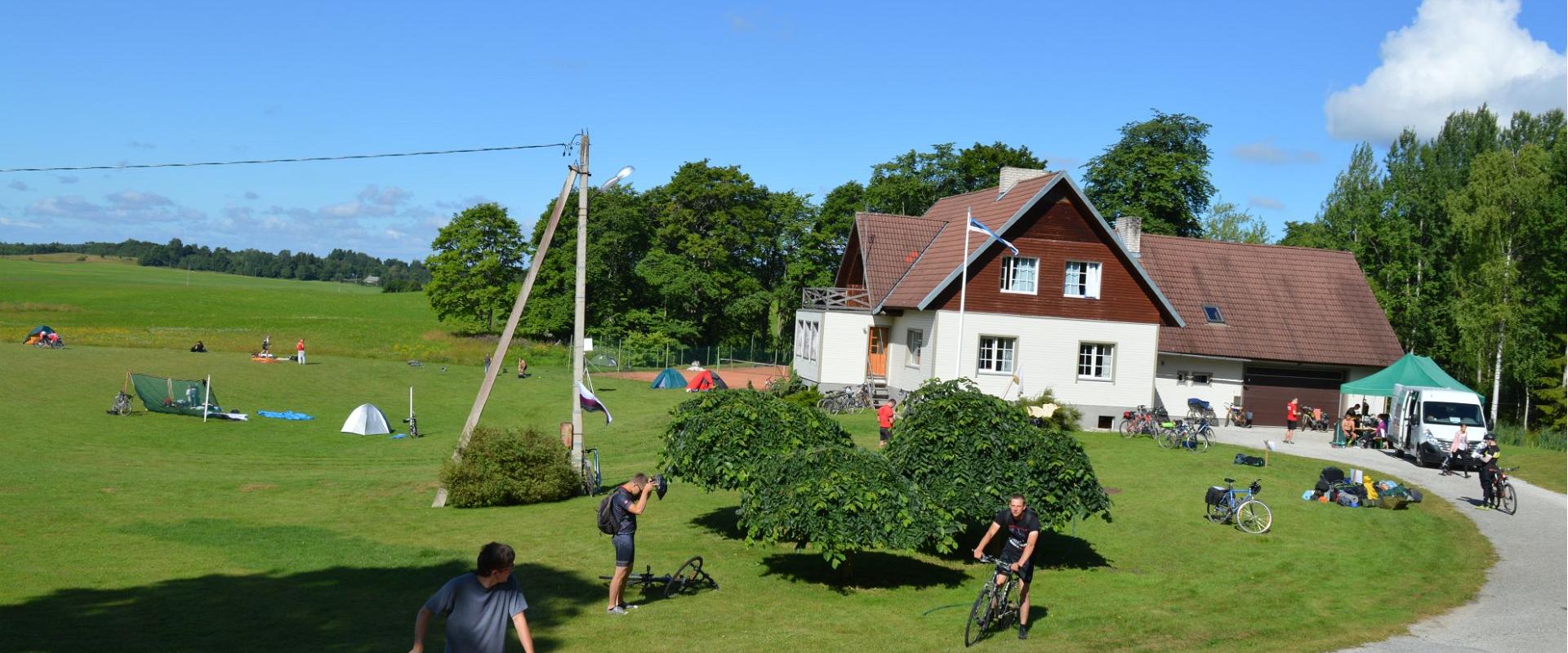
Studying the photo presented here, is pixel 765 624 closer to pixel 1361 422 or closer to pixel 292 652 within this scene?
pixel 292 652

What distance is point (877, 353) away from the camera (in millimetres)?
43375

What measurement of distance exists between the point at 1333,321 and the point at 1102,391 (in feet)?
37.0

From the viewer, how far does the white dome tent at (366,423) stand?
38728 mm

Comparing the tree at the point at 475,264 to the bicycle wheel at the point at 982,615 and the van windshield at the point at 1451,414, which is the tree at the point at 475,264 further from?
the bicycle wheel at the point at 982,615

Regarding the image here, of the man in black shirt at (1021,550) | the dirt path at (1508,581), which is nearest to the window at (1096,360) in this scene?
the dirt path at (1508,581)

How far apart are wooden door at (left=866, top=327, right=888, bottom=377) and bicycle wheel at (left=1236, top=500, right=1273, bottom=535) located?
22497 millimetres

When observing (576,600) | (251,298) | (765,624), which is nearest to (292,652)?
(576,600)

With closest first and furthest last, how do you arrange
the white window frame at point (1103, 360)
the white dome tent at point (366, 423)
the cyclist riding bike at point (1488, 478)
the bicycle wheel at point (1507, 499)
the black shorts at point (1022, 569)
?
the black shorts at point (1022, 569)
the bicycle wheel at point (1507, 499)
the cyclist riding bike at point (1488, 478)
the white dome tent at point (366, 423)
the white window frame at point (1103, 360)

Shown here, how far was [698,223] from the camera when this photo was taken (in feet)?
238

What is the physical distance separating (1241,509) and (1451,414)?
1531 centimetres

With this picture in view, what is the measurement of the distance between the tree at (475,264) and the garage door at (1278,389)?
51.5 metres

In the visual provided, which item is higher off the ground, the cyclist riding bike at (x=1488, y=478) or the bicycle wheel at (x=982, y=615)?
the cyclist riding bike at (x=1488, y=478)

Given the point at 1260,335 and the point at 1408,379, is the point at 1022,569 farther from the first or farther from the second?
the point at 1260,335

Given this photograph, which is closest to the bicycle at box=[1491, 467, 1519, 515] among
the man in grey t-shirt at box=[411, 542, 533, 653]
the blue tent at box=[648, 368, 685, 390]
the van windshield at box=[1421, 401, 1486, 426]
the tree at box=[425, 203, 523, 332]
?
the van windshield at box=[1421, 401, 1486, 426]
